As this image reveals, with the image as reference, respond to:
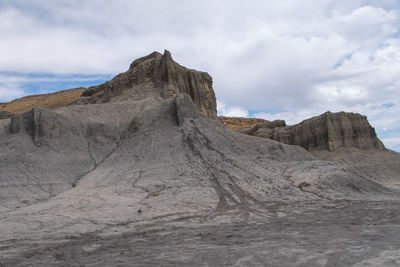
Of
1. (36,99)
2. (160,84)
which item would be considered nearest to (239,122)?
(160,84)

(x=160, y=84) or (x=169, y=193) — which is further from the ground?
(x=160, y=84)

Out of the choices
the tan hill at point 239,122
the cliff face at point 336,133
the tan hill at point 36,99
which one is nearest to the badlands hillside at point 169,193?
the cliff face at point 336,133

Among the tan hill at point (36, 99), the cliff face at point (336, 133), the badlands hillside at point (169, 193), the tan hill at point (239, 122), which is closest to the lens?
the badlands hillside at point (169, 193)

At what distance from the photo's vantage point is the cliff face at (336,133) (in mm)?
44469

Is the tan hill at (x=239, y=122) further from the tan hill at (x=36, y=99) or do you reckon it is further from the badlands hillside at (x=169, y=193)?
the badlands hillside at (x=169, y=193)

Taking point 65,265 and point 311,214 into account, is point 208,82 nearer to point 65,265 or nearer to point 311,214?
point 311,214

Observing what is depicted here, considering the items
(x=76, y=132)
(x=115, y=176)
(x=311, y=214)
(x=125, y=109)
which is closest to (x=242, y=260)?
(x=311, y=214)

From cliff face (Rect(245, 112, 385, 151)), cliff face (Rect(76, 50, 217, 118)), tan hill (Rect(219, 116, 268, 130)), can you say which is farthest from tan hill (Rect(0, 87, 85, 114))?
cliff face (Rect(245, 112, 385, 151))

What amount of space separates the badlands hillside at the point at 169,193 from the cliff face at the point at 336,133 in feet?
20.5

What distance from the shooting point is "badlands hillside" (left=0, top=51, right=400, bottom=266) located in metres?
8.05

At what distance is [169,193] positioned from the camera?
17.0 m

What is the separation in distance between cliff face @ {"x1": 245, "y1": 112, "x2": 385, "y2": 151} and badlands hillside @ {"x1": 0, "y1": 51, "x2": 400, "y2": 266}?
20.5 feet

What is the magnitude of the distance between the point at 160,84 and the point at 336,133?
23431 mm

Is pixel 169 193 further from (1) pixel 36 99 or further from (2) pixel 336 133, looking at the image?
(1) pixel 36 99
